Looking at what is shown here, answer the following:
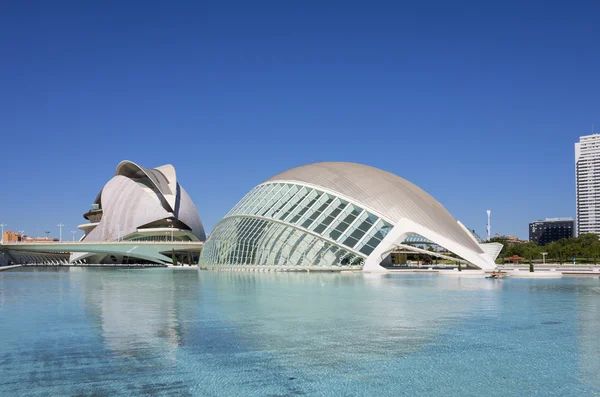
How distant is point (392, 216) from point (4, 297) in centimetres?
2701

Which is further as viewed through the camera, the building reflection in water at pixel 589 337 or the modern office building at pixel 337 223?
the modern office building at pixel 337 223

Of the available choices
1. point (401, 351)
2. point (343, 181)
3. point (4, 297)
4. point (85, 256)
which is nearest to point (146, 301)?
point (4, 297)

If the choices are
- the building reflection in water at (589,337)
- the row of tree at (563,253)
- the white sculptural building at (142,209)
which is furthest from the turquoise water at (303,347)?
the white sculptural building at (142,209)

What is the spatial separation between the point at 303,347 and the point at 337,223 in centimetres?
3196

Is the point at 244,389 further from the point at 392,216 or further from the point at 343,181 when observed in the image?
the point at 343,181

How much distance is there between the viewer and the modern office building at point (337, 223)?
43.2m

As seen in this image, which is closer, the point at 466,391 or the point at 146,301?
the point at 466,391

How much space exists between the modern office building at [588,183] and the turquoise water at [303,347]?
586ft

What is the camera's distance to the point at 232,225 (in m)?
55.3

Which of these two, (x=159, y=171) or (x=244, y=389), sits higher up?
(x=159, y=171)

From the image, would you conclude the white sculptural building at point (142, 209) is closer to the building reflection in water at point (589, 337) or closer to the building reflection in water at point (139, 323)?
the building reflection in water at point (139, 323)

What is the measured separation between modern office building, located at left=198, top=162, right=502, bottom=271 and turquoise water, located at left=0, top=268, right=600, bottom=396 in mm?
20027

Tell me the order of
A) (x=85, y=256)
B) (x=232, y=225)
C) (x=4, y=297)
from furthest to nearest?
(x=85, y=256)
(x=232, y=225)
(x=4, y=297)

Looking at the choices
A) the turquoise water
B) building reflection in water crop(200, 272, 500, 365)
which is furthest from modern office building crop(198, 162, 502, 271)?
the turquoise water
